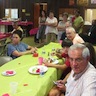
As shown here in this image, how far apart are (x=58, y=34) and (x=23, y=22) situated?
151 inches

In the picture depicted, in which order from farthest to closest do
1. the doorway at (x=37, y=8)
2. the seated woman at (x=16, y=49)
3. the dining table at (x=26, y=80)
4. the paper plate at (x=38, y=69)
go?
the doorway at (x=37, y=8), the seated woman at (x=16, y=49), the paper plate at (x=38, y=69), the dining table at (x=26, y=80)

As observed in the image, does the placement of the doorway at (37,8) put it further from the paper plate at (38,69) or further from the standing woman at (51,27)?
the paper plate at (38,69)

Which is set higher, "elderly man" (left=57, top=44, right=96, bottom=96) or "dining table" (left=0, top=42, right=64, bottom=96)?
"elderly man" (left=57, top=44, right=96, bottom=96)

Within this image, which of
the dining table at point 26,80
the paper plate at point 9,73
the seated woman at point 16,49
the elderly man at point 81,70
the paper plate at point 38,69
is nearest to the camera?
the elderly man at point 81,70

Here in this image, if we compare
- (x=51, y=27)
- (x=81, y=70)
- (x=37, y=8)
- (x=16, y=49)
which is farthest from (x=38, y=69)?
(x=37, y=8)

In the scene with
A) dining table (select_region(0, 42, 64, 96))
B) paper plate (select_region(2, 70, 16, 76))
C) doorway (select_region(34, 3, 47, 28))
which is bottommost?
dining table (select_region(0, 42, 64, 96))

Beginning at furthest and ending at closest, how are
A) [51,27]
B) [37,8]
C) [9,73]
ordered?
1. [37,8]
2. [51,27]
3. [9,73]

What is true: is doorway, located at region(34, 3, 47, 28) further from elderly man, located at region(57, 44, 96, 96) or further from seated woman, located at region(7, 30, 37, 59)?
elderly man, located at region(57, 44, 96, 96)

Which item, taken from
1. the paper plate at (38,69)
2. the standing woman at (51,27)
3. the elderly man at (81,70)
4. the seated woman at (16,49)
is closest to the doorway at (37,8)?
the standing woman at (51,27)

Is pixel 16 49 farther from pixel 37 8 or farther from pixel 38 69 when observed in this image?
pixel 37 8

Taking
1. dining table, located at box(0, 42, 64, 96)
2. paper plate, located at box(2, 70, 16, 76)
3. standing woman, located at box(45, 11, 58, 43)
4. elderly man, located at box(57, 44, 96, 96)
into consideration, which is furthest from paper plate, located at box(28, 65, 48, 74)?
standing woman, located at box(45, 11, 58, 43)

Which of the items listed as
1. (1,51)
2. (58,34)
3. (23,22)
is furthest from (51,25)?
(23,22)

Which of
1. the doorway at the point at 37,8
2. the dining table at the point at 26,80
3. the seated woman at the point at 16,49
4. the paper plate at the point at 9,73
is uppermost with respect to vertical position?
the doorway at the point at 37,8

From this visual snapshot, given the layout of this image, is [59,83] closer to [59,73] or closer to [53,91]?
[53,91]
